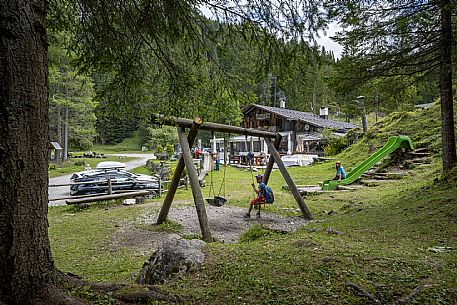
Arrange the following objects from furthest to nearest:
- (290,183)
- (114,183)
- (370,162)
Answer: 1. (370,162)
2. (114,183)
3. (290,183)

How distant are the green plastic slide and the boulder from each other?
1148 centimetres

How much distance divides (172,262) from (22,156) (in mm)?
1797

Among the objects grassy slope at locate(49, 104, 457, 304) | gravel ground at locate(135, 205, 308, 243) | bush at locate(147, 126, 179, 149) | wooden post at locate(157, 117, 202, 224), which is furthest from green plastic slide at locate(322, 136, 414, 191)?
bush at locate(147, 126, 179, 149)

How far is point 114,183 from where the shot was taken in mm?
14164

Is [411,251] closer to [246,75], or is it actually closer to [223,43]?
[246,75]

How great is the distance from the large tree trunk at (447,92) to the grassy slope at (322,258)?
103cm

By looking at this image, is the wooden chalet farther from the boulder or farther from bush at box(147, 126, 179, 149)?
the boulder

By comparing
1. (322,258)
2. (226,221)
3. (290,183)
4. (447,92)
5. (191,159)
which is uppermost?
(447,92)

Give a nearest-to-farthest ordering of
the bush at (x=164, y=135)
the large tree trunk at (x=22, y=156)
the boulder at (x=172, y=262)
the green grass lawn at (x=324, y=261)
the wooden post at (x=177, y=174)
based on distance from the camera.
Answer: the large tree trunk at (x=22, y=156) → the green grass lawn at (x=324, y=261) → the boulder at (x=172, y=262) → the wooden post at (x=177, y=174) → the bush at (x=164, y=135)

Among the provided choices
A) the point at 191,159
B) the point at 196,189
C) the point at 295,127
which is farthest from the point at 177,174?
the point at 295,127

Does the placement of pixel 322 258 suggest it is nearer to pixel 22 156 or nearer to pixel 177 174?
pixel 22 156

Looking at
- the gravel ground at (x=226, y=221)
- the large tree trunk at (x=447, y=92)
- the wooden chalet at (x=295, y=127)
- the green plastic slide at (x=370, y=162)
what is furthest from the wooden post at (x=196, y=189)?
the wooden chalet at (x=295, y=127)

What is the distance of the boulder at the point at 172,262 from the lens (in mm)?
3174

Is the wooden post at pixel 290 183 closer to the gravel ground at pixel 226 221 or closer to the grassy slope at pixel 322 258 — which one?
the gravel ground at pixel 226 221
